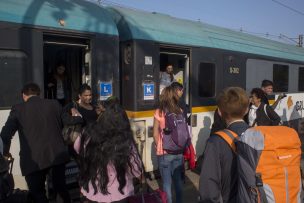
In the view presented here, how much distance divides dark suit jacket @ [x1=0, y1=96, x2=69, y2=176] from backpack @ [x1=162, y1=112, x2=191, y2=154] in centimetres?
123

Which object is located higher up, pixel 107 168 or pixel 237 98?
pixel 237 98

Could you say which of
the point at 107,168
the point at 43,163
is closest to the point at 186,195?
the point at 43,163

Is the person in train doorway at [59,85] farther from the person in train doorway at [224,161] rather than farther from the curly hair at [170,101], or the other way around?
the person in train doorway at [224,161]

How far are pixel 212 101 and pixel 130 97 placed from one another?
77.1 inches

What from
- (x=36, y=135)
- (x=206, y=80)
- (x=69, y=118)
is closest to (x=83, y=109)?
(x=69, y=118)

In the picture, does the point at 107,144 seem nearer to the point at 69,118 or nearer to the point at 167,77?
the point at 69,118

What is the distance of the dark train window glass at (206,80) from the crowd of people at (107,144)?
1.21 meters

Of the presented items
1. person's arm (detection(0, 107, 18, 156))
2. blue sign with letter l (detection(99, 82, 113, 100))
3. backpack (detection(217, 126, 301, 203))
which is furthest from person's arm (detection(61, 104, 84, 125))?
backpack (detection(217, 126, 301, 203))

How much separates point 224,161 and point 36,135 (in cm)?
215

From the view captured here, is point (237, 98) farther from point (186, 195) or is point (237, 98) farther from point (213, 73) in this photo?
point (213, 73)

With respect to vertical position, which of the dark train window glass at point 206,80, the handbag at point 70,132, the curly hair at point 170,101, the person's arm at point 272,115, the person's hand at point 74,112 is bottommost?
the handbag at point 70,132

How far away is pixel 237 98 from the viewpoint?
2.04 metres

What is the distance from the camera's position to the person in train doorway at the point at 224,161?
1.97 meters

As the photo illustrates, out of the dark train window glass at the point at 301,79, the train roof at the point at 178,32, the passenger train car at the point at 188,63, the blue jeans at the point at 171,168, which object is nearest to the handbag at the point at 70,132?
the blue jeans at the point at 171,168
